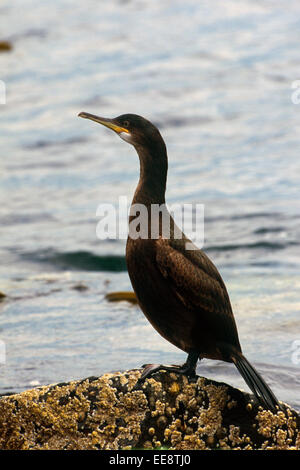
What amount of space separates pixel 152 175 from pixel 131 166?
10869mm

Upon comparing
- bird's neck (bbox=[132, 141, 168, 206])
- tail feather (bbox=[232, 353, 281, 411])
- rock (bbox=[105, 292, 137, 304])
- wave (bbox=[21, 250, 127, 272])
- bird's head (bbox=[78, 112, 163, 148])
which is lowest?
rock (bbox=[105, 292, 137, 304])

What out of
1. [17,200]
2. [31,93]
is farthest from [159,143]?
[31,93]

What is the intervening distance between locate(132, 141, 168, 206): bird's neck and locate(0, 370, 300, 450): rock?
1137mm

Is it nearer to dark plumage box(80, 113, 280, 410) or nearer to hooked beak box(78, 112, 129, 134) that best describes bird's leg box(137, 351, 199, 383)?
dark plumage box(80, 113, 280, 410)

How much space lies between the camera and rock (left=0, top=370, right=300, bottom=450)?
19.4 ft

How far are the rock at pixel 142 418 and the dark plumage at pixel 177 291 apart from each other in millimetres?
126

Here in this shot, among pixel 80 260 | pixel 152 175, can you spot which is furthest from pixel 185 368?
pixel 80 260

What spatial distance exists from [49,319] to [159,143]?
14.9 ft

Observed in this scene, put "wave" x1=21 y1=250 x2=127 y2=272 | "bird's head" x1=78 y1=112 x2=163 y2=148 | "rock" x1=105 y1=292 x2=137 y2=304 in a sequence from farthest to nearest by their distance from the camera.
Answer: "wave" x1=21 y1=250 x2=127 y2=272 < "rock" x1=105 y1=292 x2=137 y2=304 < "bird's head" x1=78 y1=112 x2=163 y2=148

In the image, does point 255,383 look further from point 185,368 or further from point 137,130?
point 137,130

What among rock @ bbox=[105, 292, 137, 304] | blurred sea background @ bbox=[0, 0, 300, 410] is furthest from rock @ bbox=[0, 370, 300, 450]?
rock @ bbox=[105, 292, 137, 304]

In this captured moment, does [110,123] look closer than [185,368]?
No

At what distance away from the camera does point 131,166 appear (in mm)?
17031

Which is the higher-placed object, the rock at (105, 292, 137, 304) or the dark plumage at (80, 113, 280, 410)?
the dark plumage at (80, 113, 280, 410)
